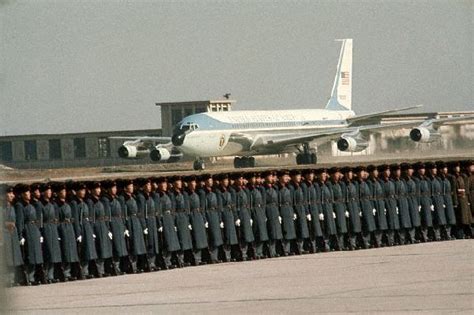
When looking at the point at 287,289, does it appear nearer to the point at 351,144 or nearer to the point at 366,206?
the point at 366,206

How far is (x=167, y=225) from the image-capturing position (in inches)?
724


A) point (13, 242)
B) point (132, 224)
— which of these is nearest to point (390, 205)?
point (132, 224)

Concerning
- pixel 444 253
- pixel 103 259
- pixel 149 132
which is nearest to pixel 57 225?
pixel 103 259

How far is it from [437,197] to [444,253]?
2443mm

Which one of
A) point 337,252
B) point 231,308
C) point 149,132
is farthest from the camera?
point 149,132

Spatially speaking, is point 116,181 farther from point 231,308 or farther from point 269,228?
point 231,308

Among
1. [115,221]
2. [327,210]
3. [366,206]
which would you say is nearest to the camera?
[115,221]

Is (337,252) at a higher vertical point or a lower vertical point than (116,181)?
lower

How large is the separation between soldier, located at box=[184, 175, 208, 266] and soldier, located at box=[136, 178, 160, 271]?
1.98ft

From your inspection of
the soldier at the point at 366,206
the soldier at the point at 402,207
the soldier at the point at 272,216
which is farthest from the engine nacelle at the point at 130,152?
the soldier at the point at 272,216

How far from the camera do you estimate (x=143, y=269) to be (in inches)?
720

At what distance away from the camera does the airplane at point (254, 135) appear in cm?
5219

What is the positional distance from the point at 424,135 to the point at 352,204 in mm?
20420

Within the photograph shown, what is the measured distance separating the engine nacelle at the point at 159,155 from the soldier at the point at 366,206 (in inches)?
1242
